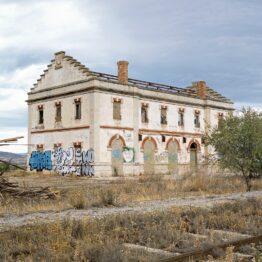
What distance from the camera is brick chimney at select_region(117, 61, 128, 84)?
124 feet

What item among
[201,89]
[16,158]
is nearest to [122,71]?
[201,89]

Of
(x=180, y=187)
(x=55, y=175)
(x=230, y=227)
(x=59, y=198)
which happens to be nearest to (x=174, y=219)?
(x=230, y=227)

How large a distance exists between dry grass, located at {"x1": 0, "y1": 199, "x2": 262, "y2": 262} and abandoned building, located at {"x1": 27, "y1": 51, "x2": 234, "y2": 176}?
77.9ft

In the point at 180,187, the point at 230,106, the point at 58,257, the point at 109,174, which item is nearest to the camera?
the point at 58,257

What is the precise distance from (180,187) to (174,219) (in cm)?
1116

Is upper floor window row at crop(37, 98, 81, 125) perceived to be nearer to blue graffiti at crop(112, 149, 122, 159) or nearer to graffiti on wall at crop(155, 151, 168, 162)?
blue graffiti at crop(112, 149, 122, 159)

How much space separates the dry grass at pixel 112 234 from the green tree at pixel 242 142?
988cm

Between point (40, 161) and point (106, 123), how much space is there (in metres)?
7.80

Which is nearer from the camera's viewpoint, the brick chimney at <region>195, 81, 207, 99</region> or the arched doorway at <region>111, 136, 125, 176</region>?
the arched doorway at <region>111, 136, 125, 176</region>

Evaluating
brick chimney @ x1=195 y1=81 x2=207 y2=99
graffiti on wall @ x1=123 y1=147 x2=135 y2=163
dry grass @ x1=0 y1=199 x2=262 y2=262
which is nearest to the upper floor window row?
graffiti on wall @ x1=123 y1=147 x2=135 y2=163

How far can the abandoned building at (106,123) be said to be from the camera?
35375 millimetres

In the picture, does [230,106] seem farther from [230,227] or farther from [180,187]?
[230,227]

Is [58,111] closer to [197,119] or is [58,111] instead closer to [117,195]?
[197,119]

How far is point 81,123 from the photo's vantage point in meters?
36.1
